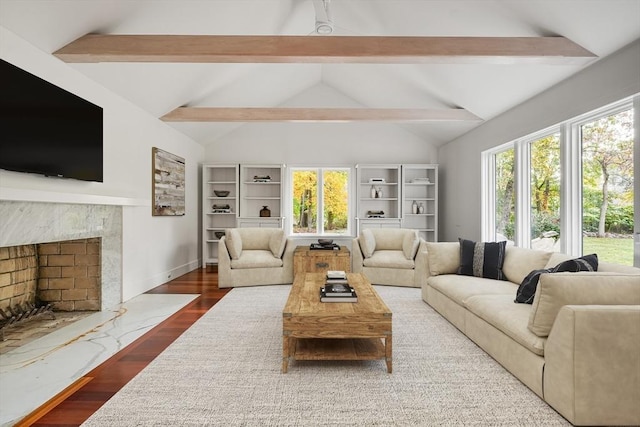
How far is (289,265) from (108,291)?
2260mm

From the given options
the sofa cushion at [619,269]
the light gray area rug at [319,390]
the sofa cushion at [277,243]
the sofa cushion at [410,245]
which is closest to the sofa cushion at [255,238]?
the sofa cushion at [277,243]

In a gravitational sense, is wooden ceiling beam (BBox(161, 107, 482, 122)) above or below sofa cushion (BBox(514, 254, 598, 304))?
above

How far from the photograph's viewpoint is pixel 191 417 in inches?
73.0

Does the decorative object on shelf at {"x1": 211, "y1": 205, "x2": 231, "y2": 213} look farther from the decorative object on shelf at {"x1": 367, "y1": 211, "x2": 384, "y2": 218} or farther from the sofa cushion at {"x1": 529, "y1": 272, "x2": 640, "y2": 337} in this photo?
the sofa cushion at {"x1": 529, "y1": 272, "x2": 640, "y2": 337}

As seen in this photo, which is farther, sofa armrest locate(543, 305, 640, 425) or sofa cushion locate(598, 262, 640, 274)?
sofa cushion locate(598, 262, 640, 274)

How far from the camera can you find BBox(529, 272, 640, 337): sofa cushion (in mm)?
1941

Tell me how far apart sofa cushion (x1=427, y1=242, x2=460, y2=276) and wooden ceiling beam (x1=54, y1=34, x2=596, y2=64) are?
186cm

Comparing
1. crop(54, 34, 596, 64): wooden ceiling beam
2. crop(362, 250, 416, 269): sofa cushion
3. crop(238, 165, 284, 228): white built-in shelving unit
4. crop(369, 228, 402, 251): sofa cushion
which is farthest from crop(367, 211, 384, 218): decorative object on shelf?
crop(54, 34, 596, 64): wooden ceiling beam

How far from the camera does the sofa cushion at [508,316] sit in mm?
2078

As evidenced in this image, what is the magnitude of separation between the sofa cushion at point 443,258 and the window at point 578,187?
112cm

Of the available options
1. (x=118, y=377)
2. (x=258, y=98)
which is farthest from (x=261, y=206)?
(x=118, y=377)

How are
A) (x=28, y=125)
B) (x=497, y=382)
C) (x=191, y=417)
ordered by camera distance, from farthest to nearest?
(x=28, y=125) → (x=497, y=382) → (x=191, y=417)

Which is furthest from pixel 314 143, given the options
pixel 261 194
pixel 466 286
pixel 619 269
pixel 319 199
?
pixel 619 269

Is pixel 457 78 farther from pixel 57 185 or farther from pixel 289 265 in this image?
pixel 57 185
